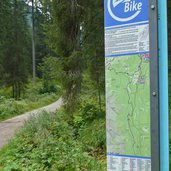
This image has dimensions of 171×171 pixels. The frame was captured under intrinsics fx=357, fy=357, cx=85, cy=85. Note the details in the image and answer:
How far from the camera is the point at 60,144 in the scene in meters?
7.63

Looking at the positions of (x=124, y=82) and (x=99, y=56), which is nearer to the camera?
(x=124, y=82)

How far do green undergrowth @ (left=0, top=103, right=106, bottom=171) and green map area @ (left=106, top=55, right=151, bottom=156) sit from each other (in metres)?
3.20

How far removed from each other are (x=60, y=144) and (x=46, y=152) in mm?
594

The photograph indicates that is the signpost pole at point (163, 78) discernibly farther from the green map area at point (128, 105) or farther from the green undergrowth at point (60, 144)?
the green undergrowth at point (60, 144)

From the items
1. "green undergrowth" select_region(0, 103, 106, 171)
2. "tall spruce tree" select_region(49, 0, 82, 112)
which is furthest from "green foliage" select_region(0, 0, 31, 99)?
"green undergrowth" select_region(0, 103, 106, 171)

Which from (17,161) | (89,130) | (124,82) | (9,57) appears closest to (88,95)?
(89,130)

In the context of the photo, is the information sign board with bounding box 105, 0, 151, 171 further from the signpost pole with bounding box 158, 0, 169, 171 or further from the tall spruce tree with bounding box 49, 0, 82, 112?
the tall spruce tree with bounding box 49, 0, 82, 112

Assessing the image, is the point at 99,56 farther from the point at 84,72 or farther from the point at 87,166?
the point at 87,166

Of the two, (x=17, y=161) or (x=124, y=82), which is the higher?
(x=124, y=82)

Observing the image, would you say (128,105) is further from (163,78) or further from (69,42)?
(69,42)

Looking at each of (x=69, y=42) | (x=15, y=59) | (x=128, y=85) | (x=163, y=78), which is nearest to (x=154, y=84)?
(x=163, y=78)

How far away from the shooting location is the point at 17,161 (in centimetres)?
720

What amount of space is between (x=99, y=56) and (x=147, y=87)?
9.62 m

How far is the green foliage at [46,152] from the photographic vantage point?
6074 millimetres
